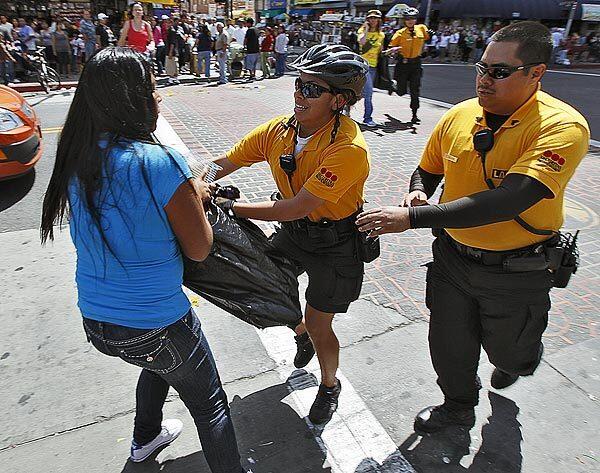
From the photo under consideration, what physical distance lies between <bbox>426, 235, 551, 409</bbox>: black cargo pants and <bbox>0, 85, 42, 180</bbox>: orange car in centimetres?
493

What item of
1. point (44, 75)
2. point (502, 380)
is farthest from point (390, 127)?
point (44, 75)

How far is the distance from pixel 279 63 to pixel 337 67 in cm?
1586

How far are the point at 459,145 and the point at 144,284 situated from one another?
1.47m

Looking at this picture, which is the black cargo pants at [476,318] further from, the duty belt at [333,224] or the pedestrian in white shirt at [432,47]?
the pedestrian in white shirt at [432,47]

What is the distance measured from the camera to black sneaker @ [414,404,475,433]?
8.34 ft

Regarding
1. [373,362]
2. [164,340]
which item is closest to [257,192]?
[373,362]

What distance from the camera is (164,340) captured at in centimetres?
180

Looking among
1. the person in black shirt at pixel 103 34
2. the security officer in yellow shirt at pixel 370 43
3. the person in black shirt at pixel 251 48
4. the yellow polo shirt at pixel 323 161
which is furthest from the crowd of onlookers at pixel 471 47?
the yellow polo shirt at pixel 323 161

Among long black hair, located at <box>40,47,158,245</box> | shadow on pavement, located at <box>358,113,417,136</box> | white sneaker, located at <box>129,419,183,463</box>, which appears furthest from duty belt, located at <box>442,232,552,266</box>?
shadow on pavement, located at <box>358,113,417,136</box>

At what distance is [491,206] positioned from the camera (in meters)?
1.83

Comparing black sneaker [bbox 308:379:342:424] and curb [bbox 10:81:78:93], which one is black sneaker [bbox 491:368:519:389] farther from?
curb [bbox 10:81:78:93]

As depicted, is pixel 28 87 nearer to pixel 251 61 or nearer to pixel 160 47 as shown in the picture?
pixel 160 47

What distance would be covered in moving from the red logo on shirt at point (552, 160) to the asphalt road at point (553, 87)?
885 centimetres

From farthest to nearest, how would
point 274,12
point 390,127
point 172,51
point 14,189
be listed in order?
point 274,12
point 172,51
point 390,127
point 14,189
